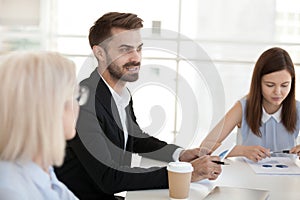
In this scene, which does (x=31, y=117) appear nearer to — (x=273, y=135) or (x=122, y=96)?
(x=122, y=96)

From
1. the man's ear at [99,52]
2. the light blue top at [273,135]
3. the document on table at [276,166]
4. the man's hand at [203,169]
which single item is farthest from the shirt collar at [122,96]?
the light blue top at [273,135]

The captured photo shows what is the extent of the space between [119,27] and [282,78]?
31.3 inches

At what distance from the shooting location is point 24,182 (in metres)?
1.00

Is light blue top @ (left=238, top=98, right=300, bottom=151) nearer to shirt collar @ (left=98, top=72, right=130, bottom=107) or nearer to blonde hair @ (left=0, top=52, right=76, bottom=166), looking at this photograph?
shirt collar @ (left=98, top=72, right=130, bottom=107)

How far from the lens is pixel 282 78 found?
2107 mm

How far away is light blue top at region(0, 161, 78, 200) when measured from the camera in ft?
3.16

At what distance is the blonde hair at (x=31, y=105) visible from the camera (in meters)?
0.97

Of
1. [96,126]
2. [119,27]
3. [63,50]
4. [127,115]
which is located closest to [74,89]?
[96,126]

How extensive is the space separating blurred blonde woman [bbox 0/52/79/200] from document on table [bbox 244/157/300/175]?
94 centimetres

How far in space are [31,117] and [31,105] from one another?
0.08ft

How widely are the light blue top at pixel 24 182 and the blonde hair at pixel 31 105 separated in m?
0.02

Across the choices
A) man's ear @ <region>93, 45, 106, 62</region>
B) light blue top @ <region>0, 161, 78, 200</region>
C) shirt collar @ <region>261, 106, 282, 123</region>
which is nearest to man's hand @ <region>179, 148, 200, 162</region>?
man's ear @ <region>93, 45, 106, 62</region>

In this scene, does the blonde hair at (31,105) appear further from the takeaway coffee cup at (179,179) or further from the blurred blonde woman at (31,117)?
the takeaway coffee cup at (179,179)

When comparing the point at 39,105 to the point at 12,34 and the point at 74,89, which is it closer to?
the point at 74,89
